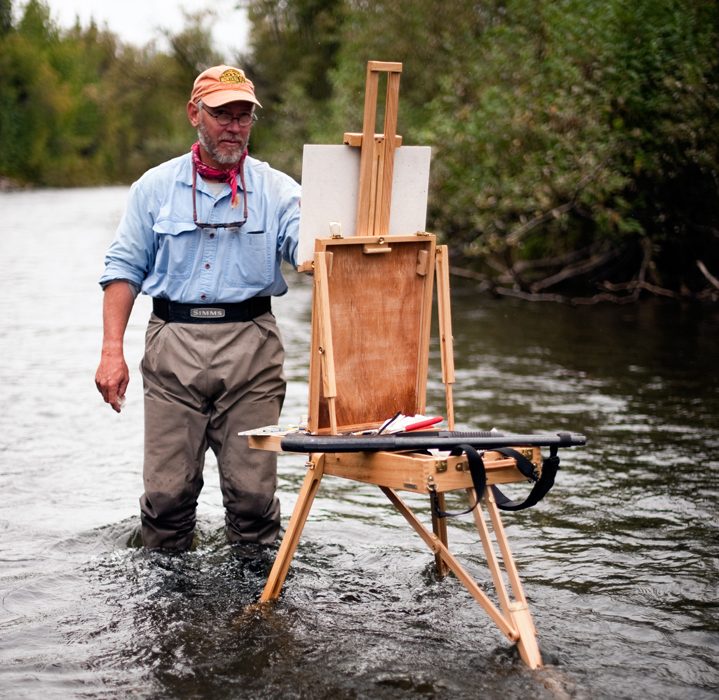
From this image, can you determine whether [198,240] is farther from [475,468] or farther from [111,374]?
[475,468]

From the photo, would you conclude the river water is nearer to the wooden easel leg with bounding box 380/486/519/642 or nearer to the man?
the wooden easel leg with bounding box 380/486/519/642

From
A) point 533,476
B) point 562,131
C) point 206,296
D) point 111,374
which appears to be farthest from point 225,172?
point 562,131

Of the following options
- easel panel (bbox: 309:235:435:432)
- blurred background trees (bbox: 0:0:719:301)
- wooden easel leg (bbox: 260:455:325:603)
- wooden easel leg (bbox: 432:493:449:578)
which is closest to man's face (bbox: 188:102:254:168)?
easel panel (bbox: 309:235:435:432)

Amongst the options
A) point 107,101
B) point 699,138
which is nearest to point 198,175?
point 699,138

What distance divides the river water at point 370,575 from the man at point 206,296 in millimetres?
534

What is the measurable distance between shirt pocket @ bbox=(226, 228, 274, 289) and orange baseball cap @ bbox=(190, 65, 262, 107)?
0.58 m

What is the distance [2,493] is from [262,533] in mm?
2357

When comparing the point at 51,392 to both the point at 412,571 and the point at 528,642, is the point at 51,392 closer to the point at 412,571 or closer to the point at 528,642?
the point at 412,571

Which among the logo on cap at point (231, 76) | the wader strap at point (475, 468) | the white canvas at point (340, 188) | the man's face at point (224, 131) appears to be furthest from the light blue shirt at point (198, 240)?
the wader strap at point (475, 468)

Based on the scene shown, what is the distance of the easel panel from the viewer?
4.89 meters

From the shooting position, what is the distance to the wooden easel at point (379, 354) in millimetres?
4598

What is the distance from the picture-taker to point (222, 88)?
539 cm

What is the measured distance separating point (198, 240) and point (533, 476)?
1.89 meters

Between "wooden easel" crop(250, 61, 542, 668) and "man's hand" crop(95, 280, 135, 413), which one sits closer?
"wooden easel" crop(250, 61, 542, 668)
